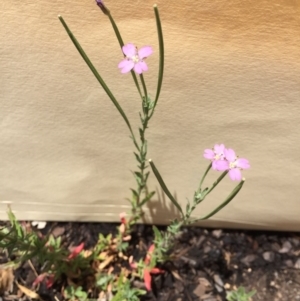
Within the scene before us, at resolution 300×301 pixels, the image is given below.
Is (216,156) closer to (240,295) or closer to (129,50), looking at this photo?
(129,50)

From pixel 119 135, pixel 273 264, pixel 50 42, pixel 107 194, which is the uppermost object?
pixel 50 42

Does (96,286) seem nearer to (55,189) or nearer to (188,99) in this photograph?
(55,189)

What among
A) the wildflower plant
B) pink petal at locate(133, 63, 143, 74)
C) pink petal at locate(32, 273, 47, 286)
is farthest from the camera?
pink petal at locate(32, 273, 47, 286)

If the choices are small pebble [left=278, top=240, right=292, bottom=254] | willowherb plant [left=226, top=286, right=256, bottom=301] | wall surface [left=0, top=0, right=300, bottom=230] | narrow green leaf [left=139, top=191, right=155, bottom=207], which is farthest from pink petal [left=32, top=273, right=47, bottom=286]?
small pebble [left=278, top=240, right=292, bottom=254]

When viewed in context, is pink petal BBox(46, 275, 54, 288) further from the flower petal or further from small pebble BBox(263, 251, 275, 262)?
small pebble BBox(263, 251, 275, 262)

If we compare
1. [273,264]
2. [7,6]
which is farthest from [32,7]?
[273,264]

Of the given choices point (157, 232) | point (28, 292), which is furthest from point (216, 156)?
point (28, 292)

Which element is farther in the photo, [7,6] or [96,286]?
[96,286]
